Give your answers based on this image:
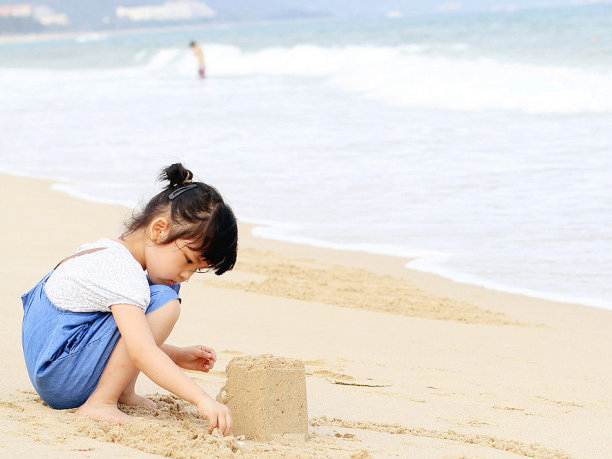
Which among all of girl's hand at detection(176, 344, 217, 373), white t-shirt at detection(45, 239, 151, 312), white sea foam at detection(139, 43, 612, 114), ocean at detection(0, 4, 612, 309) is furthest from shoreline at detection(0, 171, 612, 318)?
white sea foam at detection(139, 43, 612, 114)

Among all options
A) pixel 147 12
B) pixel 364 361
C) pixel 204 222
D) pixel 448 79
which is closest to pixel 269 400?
pixel 204 222

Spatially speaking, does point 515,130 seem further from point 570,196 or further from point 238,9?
point 238,9

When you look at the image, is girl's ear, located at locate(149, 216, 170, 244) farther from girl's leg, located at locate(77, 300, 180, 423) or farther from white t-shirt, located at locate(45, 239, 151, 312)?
girl's leg, located at locate(77, 300, 180, 423)

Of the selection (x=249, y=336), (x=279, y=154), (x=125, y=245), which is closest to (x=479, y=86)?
(x=279, y=154)

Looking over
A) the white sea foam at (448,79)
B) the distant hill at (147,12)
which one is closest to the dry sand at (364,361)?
the white sea foam at (448,79)

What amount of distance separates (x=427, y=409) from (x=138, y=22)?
14280 cm

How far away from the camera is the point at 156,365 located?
234cm

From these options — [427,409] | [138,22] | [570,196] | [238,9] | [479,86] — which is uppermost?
[238,9]

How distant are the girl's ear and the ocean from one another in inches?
13.1

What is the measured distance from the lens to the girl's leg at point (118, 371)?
96.0 inches

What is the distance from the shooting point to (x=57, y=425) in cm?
232

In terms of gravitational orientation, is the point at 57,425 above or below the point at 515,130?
below

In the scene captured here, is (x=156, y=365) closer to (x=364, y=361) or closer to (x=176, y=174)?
(x=176, y=174)

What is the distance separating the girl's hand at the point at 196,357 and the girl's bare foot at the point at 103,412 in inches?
13.6
